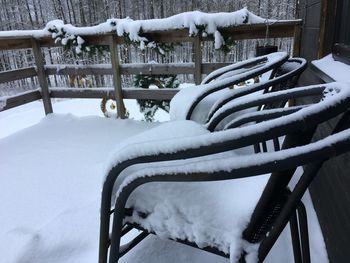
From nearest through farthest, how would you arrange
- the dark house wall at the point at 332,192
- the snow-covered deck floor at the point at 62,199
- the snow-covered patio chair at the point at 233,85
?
the dark house wall at the point at 332,192, the snow-covered patio chair at the point at 233,85, the snow-covered deck floor at the point at 62,199

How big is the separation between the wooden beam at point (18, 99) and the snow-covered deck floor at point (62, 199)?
14.1 inches

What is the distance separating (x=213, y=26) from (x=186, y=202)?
257 centimetres

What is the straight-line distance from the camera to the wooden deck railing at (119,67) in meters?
3.02

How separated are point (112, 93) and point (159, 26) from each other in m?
1.02

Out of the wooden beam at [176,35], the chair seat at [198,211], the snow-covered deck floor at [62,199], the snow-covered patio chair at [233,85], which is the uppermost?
the wooden beam at [176,35]

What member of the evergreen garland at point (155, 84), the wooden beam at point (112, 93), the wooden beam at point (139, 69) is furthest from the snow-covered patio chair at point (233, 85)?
the evergreen garland at point (155, 84)

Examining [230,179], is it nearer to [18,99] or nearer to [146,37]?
[146,37]

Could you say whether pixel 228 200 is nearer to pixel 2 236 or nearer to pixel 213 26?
pixel 2 236

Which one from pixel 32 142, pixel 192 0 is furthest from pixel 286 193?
pixel 192 0

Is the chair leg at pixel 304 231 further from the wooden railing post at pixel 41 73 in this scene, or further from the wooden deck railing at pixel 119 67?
the wooden railing post at pixel 41 73

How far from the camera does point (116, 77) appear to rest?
11.7 ft

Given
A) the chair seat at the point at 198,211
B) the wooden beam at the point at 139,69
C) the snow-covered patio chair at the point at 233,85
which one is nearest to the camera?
the chair seat at the point at 198,211

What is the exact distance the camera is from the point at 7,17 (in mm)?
10047

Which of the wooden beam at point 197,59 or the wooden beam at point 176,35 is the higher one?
the wooden beam at point 176,35
